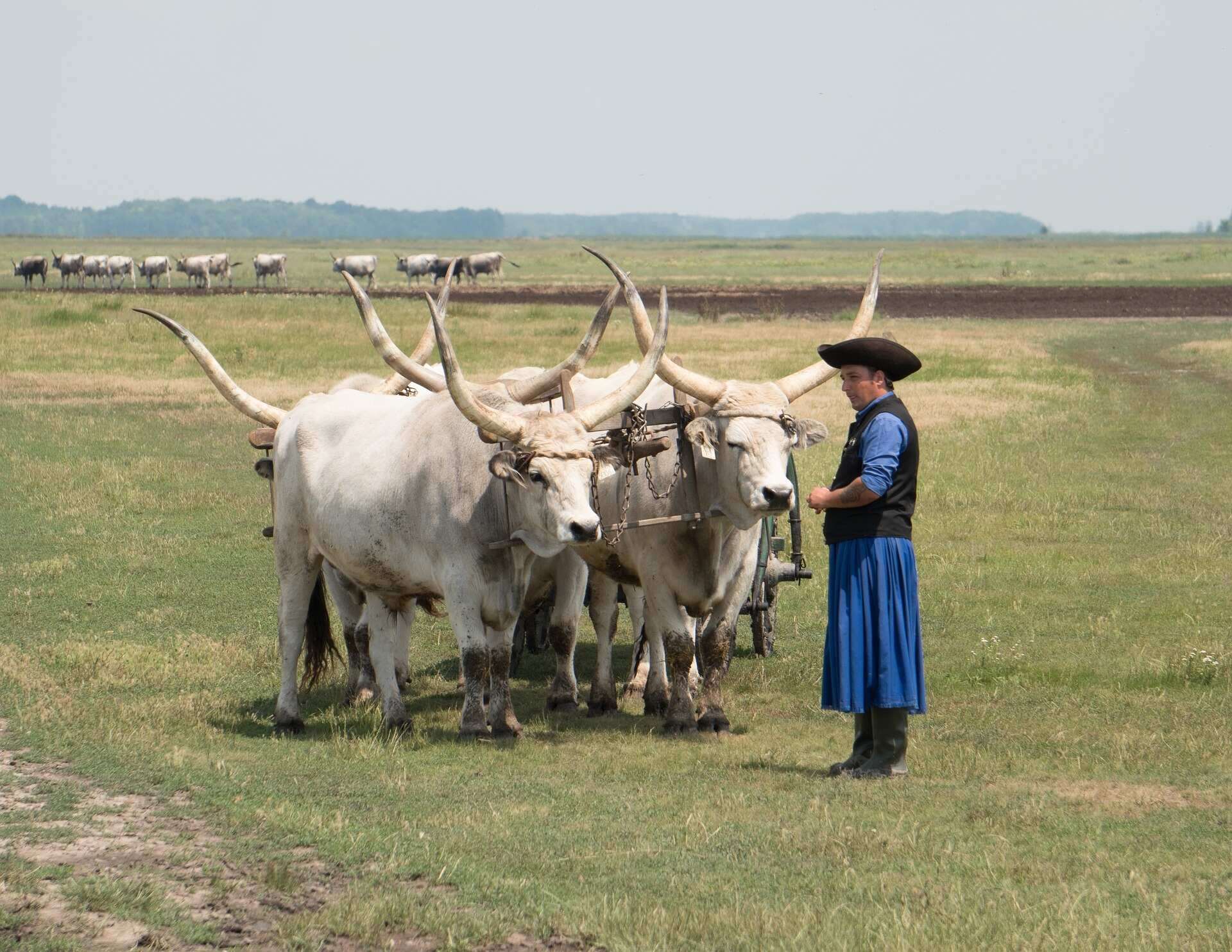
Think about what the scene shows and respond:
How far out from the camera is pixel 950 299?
54.4 m

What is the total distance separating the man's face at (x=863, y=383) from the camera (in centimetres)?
770

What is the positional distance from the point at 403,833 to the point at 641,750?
212cm

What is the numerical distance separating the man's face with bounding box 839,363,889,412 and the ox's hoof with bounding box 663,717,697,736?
6.77ft

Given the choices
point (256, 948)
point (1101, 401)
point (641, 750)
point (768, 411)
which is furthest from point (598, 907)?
point (1101, 401)

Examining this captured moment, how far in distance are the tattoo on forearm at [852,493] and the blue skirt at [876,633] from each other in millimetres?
255

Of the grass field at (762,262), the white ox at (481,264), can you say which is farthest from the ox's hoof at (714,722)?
the white ox at (481,264)

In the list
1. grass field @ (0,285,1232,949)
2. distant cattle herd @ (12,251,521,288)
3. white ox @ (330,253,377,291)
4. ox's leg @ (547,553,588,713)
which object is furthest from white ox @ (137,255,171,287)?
ox's leg @ (547,553,588,713)

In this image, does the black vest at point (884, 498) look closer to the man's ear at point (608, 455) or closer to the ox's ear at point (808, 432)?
the ox's ear at point (808, 432)

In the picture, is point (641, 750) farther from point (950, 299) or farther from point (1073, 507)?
point (950, 299)

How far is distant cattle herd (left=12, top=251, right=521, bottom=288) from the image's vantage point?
65750 mm

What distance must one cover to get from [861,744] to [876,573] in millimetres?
863

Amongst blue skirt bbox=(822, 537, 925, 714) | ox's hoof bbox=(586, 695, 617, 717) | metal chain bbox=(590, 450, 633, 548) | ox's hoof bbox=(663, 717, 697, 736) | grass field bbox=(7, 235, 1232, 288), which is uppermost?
metal chain bbox=(590, 450, 633, 548)

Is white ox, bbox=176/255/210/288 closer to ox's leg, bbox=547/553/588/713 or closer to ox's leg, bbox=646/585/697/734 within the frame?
ox's leg, bbox=547/553/588/713

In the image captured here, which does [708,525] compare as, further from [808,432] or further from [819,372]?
[819,372]
